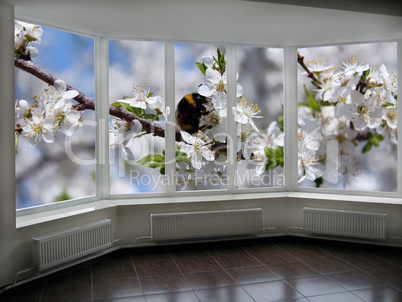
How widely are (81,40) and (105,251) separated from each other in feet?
7.26

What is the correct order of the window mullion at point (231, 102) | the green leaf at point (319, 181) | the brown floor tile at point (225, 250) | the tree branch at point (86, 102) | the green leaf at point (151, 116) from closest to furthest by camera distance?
1. the tree branch at point (86, 102)
2. the brown floor tile at point (225, 250)
3. the green leaf at point (151, 116)
4. the window mullion at point (231, 102)
5. the green leaf at point (319, 181)

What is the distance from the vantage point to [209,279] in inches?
136

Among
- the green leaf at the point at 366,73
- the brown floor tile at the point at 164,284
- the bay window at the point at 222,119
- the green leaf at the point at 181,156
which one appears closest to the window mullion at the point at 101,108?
the bay window at the point at 222,119

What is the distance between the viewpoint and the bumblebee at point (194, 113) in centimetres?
454

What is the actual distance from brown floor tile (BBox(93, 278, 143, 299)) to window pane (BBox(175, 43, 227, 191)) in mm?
1427

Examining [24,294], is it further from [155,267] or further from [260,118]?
[260,118]

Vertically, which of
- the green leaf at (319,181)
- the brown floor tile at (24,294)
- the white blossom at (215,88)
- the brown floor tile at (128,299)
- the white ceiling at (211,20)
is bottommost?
the brown floor tile at (128,299)

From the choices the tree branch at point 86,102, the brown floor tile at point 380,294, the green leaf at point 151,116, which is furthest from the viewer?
the green leaf at point 151,116

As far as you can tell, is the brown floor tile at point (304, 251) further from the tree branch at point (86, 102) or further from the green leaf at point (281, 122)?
the tree branch at point (86, 102)

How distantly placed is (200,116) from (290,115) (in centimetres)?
115

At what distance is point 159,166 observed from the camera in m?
4.49

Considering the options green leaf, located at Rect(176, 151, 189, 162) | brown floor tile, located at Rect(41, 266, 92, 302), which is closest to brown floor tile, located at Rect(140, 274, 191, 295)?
brown floor tile, located at Rect(41, 266, 92, 302)

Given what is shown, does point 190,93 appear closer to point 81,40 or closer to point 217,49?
point 217,49

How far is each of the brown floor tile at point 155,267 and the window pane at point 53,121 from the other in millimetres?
997
